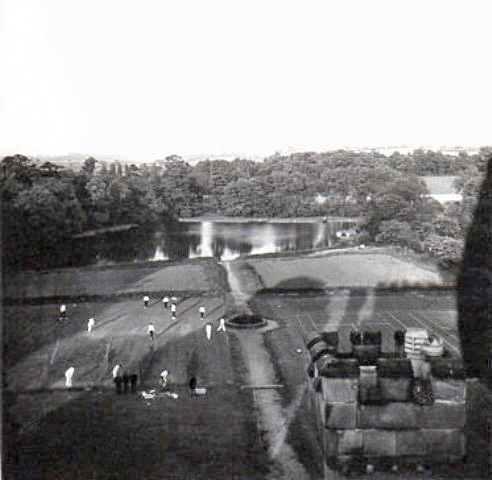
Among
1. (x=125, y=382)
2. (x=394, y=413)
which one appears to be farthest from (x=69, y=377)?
(x=394, y=413)

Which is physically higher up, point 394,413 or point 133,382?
point 394,413

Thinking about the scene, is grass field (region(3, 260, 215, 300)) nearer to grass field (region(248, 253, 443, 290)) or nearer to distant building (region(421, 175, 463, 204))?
grass field (region(248, 253, 443, 290))

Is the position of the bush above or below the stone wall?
below

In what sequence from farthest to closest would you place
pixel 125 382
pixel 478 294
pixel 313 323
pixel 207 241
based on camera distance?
pixel 207 241 → pixel 478 294 → pixel 313 323 → pixel 125 382

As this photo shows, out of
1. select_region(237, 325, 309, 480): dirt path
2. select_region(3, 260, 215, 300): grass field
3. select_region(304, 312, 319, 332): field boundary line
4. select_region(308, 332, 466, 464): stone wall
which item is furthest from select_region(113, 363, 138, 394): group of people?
select_region(3, 260, 215, 300): grass field

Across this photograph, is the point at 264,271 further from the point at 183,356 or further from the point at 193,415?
the point at 193,415

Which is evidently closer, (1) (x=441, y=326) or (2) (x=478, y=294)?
(1) (x=441, y=326)

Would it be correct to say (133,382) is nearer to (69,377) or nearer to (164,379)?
(164,379)
